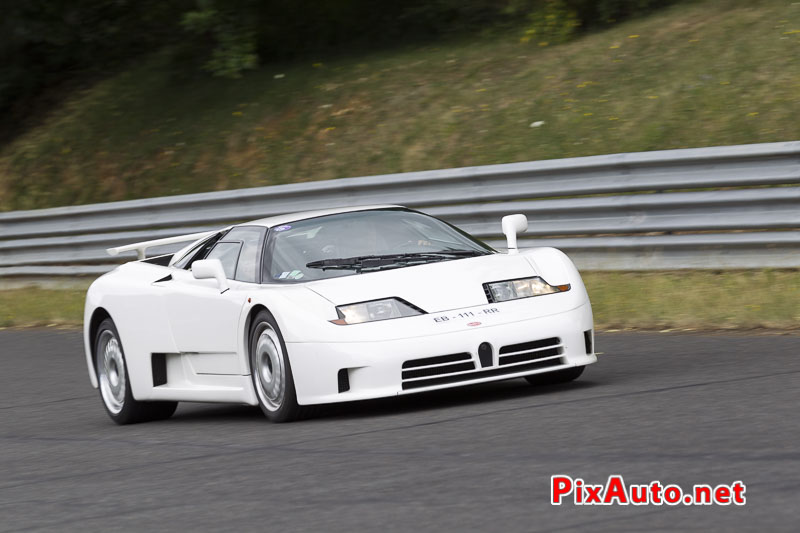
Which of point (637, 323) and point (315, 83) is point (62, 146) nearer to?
point (315, 83)

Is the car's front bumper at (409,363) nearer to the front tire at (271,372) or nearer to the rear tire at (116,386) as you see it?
the front tire at (271,372)

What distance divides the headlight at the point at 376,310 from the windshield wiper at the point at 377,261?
0.53m

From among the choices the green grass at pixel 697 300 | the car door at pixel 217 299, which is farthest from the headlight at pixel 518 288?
the green grass at pixel 697 300

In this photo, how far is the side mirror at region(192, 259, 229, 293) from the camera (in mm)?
7898

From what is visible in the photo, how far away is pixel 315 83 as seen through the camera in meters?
20.7

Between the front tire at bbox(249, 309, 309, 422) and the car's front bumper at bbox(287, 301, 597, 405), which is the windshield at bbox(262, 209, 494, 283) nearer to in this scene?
the front tire at bbox(249, 309, 309, 422)

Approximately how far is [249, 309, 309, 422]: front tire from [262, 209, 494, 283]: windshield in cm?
40

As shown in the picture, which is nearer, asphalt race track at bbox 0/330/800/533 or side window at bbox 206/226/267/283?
asphalt race track at bbox 0/330/800/533

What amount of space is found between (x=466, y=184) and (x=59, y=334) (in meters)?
4.59

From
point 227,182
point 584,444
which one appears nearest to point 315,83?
point 227,182

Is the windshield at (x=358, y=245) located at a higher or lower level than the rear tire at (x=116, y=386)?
higher

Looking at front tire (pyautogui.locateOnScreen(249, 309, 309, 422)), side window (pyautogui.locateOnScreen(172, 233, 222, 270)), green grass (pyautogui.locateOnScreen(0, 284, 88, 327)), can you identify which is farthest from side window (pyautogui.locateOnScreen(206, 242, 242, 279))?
green grass (pyautogui.locateOnScreen(0, 284, 88, 327))

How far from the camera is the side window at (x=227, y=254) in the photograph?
8.34m

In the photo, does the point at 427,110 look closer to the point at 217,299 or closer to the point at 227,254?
the point at 227,254
